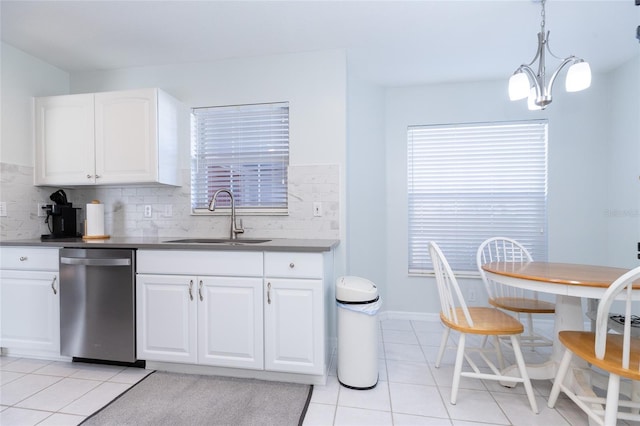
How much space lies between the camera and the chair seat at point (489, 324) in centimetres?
167

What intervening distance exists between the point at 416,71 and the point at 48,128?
10.7 feet

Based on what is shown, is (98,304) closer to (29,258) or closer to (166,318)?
(166,318)

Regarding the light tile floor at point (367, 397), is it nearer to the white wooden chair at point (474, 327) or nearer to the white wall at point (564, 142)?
the white wooden chair at point (474, 327)

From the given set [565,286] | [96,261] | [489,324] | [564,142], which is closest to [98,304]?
[96,261]

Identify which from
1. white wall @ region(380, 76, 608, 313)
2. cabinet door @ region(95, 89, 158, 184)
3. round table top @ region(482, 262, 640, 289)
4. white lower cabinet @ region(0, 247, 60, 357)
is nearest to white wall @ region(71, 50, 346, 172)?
cabinet door @ region(95, 89, 158, 184)

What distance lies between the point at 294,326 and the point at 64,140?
8.13ft

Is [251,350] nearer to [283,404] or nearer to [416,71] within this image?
[283,404]

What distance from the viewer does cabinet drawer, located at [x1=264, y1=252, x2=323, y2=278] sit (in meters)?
1.85

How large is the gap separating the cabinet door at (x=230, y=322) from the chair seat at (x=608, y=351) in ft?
5.44

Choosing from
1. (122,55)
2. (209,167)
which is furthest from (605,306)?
(122,55)

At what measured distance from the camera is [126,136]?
245cm

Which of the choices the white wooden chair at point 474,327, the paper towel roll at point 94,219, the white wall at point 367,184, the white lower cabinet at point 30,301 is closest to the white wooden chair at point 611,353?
the white wooden chair at point 474,327

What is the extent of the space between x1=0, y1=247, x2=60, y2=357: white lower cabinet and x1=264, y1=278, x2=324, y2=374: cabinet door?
1.56 m

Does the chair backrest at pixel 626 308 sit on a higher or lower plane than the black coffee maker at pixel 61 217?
lower
